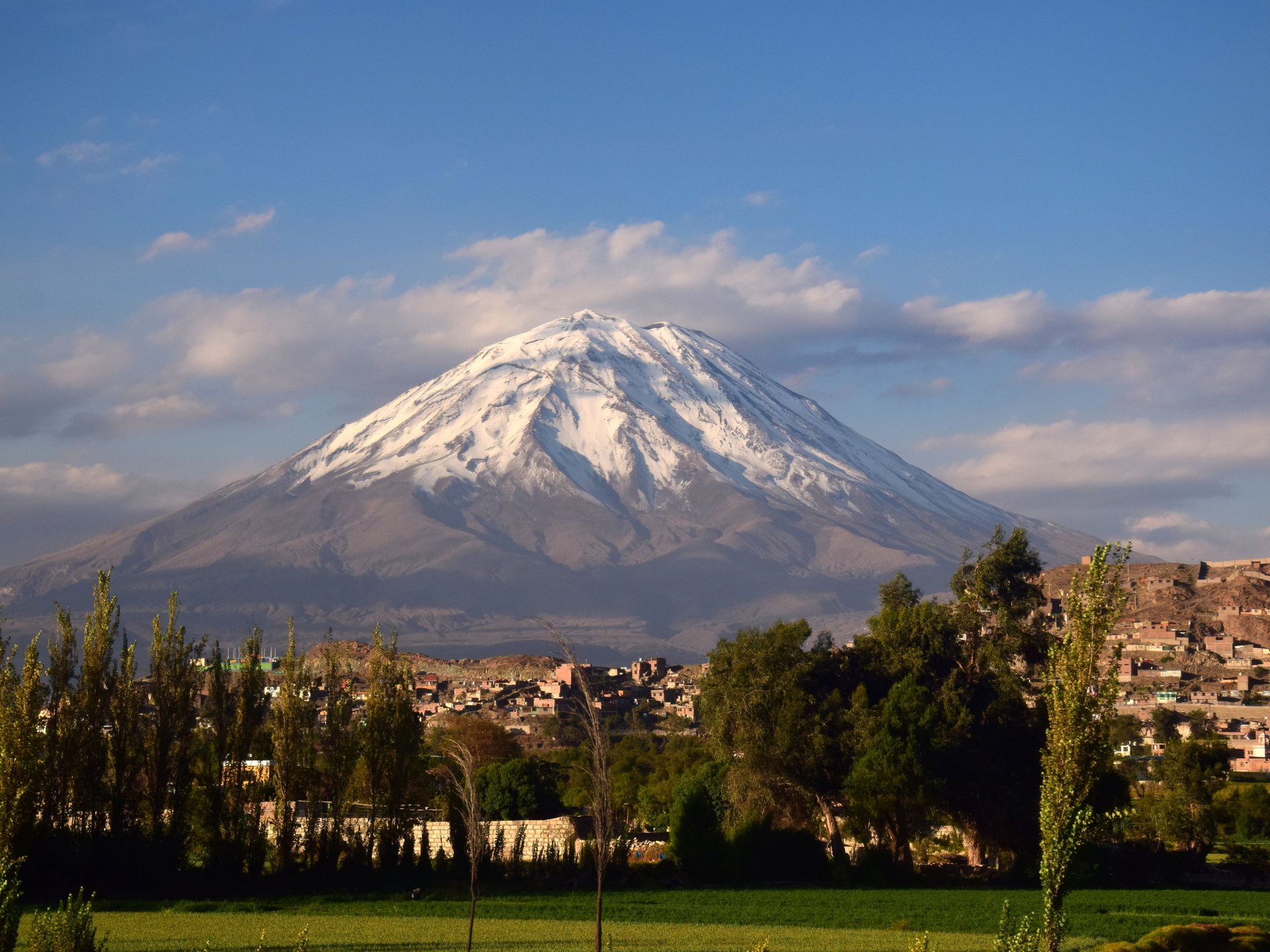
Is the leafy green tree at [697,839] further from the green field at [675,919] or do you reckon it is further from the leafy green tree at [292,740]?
the leafy green tree at [292,740]

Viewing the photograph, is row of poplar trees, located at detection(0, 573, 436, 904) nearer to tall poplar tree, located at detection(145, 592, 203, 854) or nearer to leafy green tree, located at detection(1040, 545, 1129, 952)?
tall poplar tree, located at detection(145, 592, 203, 854)

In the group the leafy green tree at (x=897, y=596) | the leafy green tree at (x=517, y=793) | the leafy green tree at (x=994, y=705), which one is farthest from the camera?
the leafy green tree at (x=517, y=793)

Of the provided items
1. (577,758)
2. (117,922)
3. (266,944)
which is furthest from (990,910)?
(577,758)

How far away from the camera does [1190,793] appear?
5600 centimetres

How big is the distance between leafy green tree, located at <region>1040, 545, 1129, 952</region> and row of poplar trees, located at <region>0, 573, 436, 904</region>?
85.0ft

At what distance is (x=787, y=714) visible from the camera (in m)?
45.3

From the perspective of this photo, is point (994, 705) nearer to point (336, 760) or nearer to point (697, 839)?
point (697, 839)

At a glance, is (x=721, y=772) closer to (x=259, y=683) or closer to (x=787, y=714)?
(x=787, y=714)

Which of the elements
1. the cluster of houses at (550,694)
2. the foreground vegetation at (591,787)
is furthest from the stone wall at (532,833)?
the cluster of houses at (550,694)

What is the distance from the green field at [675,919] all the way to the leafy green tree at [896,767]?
4.69 meters

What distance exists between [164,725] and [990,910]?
874 inches

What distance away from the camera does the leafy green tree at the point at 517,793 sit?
53344 mm

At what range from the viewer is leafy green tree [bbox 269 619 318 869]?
38.2 meters

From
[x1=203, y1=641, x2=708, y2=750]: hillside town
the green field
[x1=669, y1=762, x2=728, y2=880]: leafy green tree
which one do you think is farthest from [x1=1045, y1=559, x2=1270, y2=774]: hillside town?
the green field
